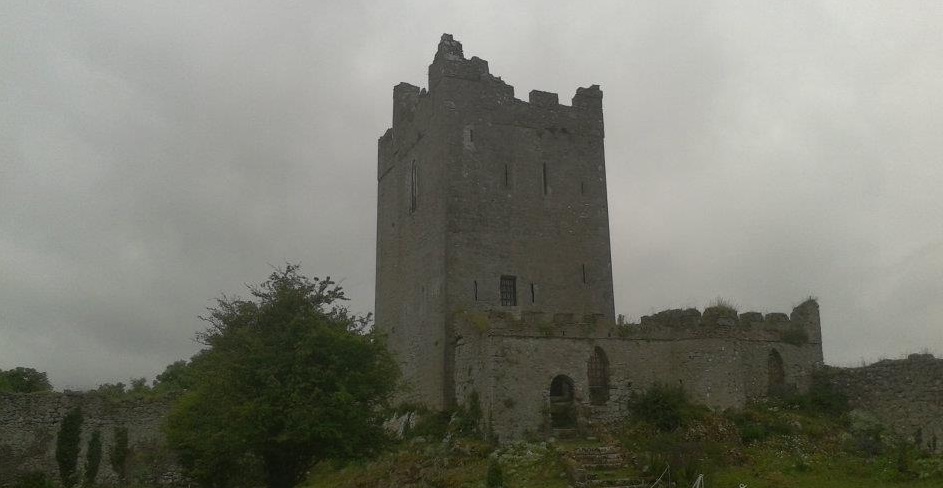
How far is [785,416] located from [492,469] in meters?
9.97

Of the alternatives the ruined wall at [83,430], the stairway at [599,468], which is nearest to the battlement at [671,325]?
the stairway at [599,468]

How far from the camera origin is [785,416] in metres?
23.6

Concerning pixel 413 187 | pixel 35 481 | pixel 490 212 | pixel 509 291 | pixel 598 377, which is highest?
pixel 413 187

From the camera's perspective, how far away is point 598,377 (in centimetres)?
2448

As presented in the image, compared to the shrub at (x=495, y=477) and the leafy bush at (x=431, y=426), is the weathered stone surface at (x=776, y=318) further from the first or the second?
the shrub at (x=495, y=477)

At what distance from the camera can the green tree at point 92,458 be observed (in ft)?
92.8

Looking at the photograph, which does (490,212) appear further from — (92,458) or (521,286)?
(92,458)

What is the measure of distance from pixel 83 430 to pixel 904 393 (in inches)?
1100

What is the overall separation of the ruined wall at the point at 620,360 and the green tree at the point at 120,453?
13.3 metres

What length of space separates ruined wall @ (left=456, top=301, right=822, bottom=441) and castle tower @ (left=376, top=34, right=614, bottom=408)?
3.30m

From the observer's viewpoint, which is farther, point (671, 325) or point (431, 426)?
point (431, 426)

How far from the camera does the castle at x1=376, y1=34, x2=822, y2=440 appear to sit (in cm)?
2364

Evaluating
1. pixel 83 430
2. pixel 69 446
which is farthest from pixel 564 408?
pixel 69 446

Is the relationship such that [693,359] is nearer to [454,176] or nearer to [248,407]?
[454,176]
